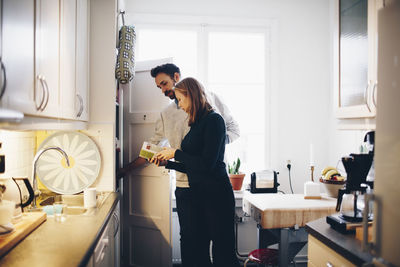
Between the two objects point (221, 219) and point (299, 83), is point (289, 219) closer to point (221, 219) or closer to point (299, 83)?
point (221, 219)

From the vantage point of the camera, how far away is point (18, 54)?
118cm

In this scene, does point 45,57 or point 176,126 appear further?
point 176,126

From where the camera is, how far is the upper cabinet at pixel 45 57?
113 centimetres

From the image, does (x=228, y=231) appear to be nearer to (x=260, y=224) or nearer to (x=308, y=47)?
(x=260, y=224)

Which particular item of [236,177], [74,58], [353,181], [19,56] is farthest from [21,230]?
[236,177]

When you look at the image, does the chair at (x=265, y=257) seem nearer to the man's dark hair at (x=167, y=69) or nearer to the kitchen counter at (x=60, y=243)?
the kitchen counter at (x=60, y=243)

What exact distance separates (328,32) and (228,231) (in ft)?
8.29

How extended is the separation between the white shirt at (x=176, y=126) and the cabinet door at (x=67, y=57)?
0.86 m

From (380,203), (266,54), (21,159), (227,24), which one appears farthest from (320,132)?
(21,159)

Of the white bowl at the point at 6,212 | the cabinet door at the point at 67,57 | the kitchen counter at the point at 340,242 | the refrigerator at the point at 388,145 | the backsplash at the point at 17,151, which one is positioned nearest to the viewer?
the refrigerator at the point at 388,145

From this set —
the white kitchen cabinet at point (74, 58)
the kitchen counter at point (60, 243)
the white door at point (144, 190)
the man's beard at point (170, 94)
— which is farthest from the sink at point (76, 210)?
the man's beard at point (170, 94)

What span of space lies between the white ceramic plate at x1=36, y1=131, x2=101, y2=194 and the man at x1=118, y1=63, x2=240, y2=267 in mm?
376

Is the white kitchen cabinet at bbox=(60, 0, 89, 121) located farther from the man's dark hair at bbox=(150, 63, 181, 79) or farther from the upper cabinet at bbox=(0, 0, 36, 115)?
the man's dark hair at bbox=(150, 63, 181, 79)

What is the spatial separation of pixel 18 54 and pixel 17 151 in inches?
42.6
